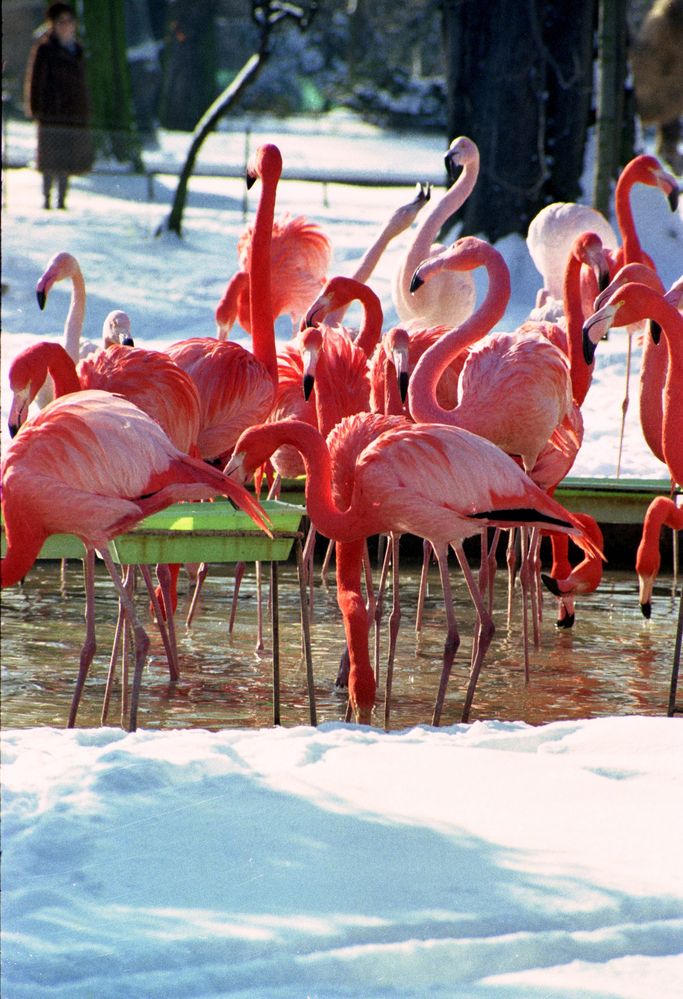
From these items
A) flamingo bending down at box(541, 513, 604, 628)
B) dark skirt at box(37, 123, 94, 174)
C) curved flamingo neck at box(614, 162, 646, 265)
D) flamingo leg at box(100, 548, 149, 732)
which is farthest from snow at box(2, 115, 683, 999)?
dark skirt at box(37, 123, 94, 174)

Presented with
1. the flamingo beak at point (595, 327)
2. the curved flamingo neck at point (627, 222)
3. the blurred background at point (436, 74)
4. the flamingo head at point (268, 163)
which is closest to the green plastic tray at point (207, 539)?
the flamingo beak at point (595, 327)

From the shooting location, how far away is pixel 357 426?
4.17m

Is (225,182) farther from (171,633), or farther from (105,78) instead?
(171,633)

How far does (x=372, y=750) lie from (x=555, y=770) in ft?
1.30

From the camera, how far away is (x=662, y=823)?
2.87 m

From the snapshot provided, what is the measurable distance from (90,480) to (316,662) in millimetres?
1543

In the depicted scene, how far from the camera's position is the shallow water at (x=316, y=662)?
4344mm

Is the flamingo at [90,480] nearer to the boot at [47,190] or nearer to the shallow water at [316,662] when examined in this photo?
the shallow water at [316,662]

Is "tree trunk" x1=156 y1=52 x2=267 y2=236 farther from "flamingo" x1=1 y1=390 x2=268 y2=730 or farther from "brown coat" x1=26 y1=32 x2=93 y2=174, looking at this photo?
"flamingo" x1=1 y1=390 x2=268 y2=730

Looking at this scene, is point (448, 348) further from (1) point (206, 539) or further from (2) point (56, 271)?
(2) point (56, 271)

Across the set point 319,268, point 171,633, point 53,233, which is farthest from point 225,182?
point 171,633

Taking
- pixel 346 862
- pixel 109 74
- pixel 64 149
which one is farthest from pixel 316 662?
pixel 109 74

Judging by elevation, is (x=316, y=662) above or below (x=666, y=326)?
below

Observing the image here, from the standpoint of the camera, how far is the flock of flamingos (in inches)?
145
